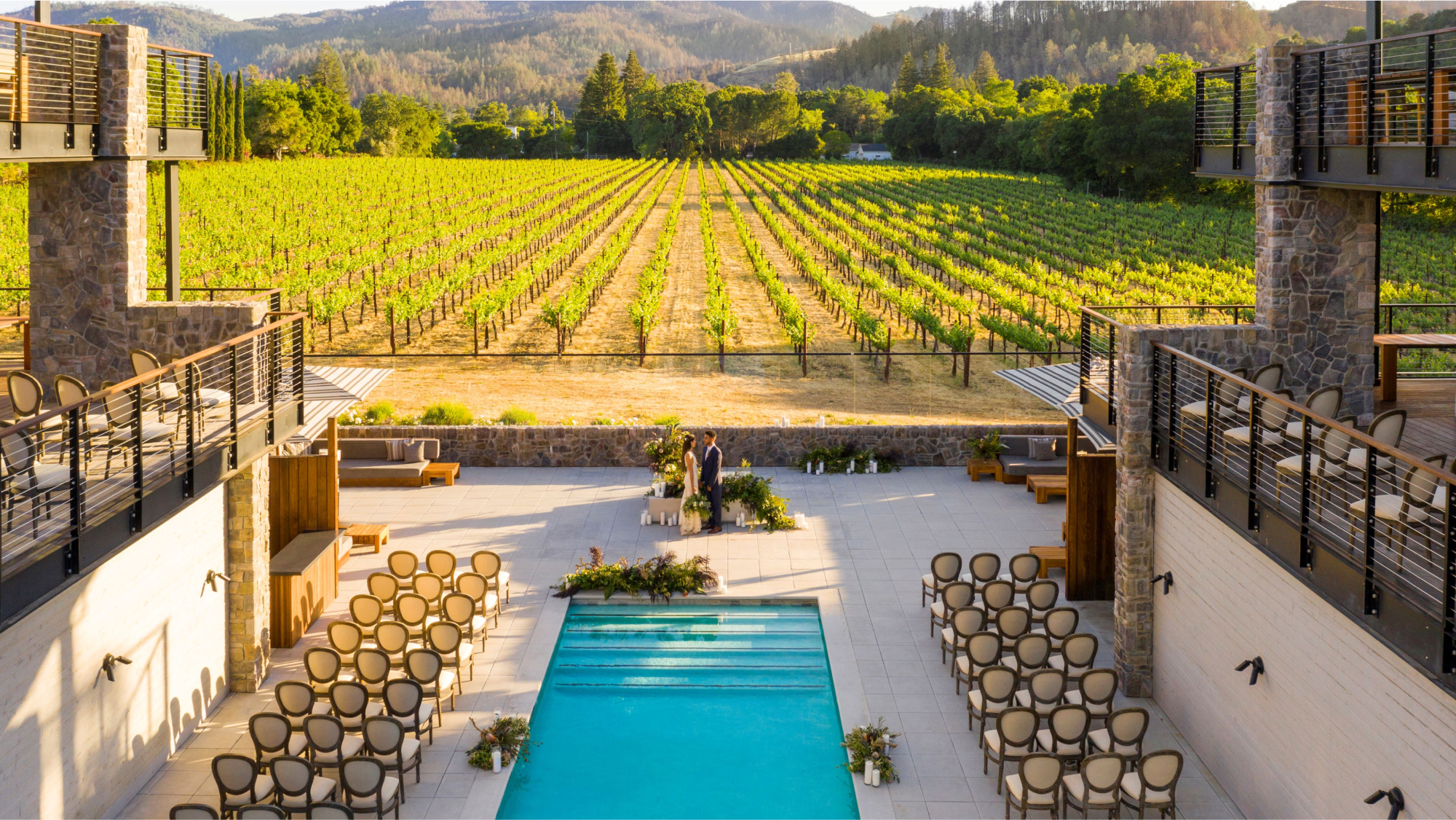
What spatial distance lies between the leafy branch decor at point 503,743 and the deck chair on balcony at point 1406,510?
613cm

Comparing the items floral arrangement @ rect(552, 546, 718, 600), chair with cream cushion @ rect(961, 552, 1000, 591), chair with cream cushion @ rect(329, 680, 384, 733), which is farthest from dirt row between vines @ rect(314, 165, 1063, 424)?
chair with cream cushion @ rect(329, 680, 384, 733)

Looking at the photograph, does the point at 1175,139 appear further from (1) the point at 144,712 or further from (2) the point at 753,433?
(1) the point at 144,712

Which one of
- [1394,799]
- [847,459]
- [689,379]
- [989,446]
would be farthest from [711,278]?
[1394,799]

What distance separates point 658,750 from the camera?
390 inches

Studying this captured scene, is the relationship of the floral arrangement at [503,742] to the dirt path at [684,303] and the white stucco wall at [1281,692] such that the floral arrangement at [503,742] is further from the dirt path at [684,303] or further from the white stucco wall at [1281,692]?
the dirt path at [684,303]

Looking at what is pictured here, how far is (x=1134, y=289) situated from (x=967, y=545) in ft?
79.9

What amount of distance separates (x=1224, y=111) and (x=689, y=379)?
13.9m

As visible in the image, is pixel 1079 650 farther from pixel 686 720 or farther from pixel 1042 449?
pixel 1042 449

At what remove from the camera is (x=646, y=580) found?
13242 millimetres

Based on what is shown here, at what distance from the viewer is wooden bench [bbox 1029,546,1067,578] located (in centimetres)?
1349

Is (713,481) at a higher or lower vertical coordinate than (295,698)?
higher

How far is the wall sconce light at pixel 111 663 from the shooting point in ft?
27.5

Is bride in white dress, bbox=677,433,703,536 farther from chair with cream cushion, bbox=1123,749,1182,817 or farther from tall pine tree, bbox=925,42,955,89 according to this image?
tall pine tree, bbox=925,42,955,89

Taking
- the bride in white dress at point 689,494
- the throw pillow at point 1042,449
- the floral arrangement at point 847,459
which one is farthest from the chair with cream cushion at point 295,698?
the throw pillow at point 1042,449
